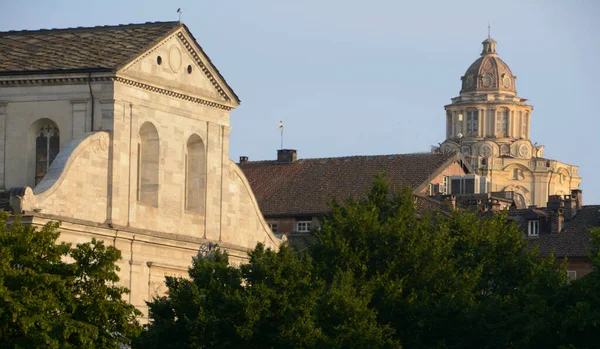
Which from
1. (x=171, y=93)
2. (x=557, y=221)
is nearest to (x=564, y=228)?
(x=557, y=221)

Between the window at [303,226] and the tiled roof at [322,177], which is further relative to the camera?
the tiled roof at [322,177]

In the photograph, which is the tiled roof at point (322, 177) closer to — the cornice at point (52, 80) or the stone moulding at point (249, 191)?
the stone moulding at point (249, 191)

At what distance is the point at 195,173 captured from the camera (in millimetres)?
101750

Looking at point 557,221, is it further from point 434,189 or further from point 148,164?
point 148,164

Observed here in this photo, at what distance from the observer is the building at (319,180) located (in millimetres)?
129375

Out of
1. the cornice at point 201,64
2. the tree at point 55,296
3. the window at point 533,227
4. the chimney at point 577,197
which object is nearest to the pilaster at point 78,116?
the cornice at point 201,64

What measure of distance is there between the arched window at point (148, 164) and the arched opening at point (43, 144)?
11.8 feet

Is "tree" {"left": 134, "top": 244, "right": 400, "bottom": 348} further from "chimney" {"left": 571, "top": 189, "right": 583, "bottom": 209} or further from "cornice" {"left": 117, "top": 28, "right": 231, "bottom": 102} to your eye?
"chimney" {"left": 571, "top": 189, "right": 583, "bottom": 209}

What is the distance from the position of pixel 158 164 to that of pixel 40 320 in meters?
22.1

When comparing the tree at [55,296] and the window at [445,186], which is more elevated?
the window at [445,186]

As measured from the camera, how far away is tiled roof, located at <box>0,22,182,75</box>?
95.1 meters

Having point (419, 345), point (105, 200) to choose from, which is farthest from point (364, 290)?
point (105, 200)

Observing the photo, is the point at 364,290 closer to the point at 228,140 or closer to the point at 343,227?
the point at 343,227

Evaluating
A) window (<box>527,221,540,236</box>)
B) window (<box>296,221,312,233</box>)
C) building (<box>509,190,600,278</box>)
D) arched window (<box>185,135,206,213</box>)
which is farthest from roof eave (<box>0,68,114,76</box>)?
window (<box>527,221,540,236</box>)
